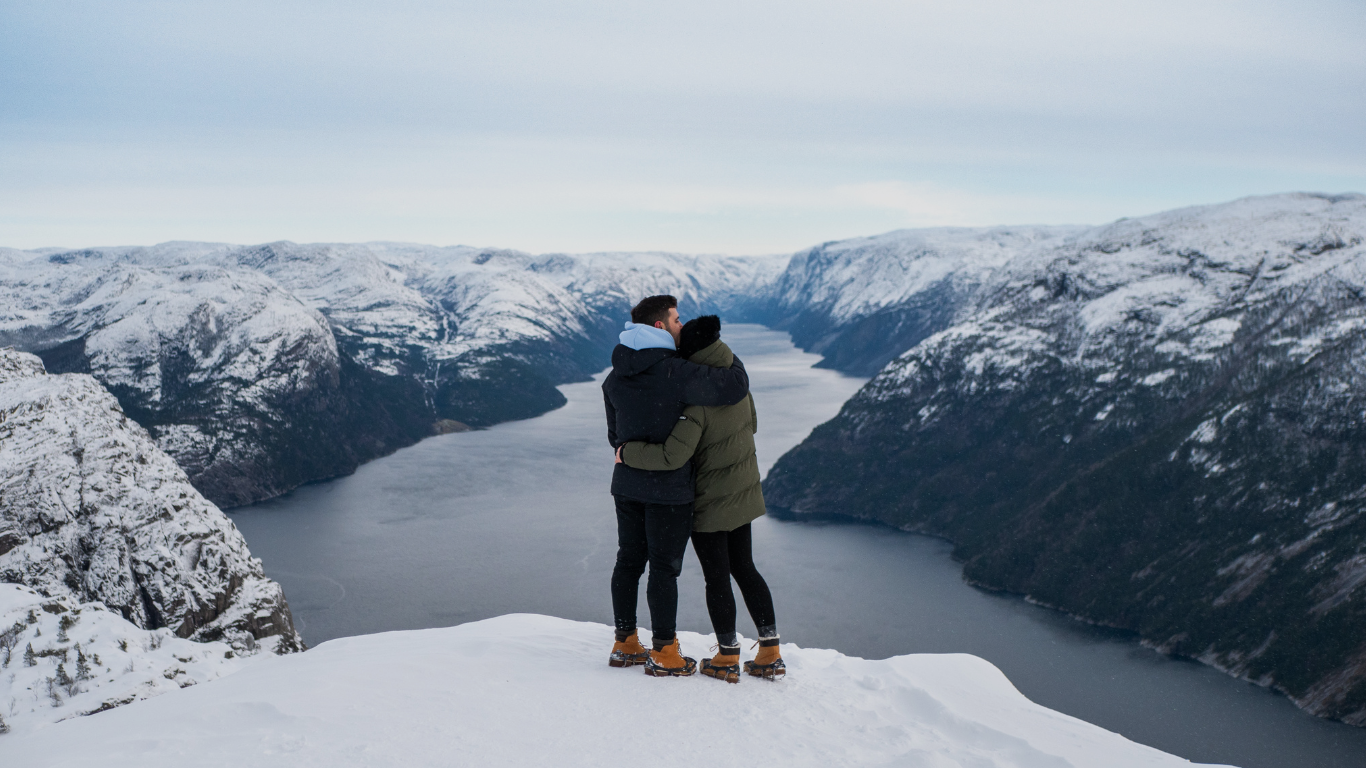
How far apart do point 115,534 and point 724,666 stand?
68151 mm

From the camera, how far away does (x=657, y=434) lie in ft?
28.7

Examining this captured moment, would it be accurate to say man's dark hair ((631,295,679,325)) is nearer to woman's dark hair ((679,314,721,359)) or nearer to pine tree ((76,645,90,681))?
woman's dark hair ((679,314,721,359))

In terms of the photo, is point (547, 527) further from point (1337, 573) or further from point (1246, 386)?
point (1246, 386)

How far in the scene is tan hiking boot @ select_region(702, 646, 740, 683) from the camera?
922 cm

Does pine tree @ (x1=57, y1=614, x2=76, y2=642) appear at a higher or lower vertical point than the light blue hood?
lower

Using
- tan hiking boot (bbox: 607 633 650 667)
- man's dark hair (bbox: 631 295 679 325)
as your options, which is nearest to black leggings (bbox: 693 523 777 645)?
tan hiking boot (bbox: 607 633 650 667)

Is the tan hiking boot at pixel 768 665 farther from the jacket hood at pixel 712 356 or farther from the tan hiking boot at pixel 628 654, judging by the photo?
the jacket hood at pixel 712 356

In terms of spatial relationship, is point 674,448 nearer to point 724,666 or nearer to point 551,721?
point 724,666

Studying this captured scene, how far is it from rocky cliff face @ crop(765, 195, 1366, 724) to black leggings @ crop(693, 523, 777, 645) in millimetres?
96134

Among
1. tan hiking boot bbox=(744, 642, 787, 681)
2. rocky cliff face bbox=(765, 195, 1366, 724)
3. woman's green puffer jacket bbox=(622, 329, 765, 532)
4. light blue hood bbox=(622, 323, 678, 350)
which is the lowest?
rocky cliff face bbox=(765, 195, 1366, 724)

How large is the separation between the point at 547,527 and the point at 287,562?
122ft

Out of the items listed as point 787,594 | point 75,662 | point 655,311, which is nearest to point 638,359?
point 655,311

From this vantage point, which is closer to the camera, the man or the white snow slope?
the white snow slope

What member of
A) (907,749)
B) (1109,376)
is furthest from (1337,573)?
(907,749)
